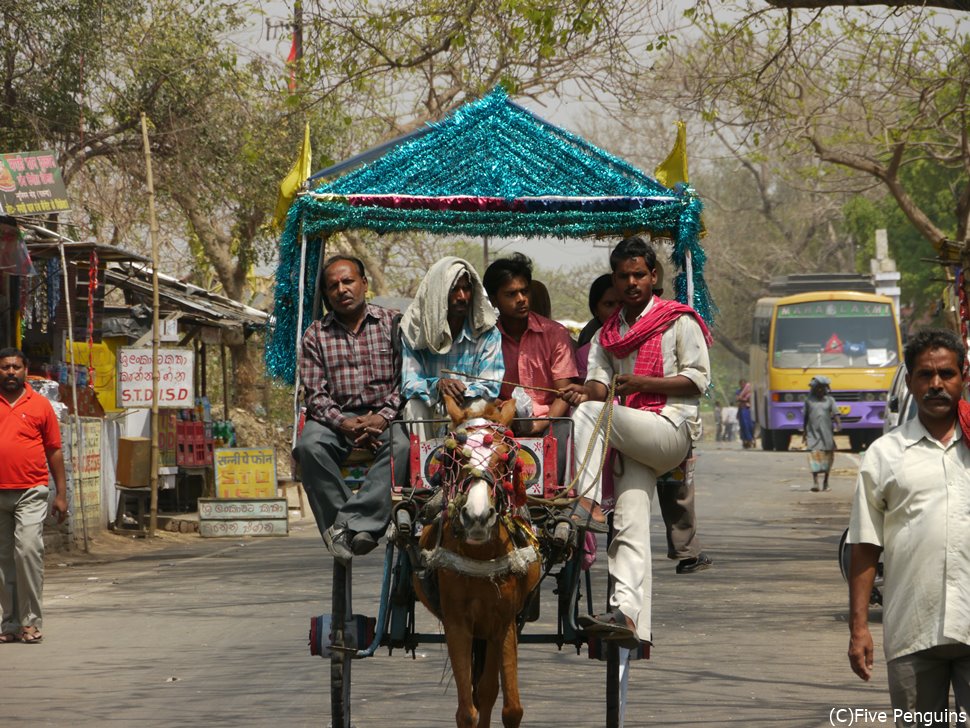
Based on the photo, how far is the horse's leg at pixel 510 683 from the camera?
21.1ft

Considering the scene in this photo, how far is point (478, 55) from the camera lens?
1809 centimetres

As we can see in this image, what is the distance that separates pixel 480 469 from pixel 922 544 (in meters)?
1.82

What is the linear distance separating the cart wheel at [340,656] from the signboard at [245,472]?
534 inches

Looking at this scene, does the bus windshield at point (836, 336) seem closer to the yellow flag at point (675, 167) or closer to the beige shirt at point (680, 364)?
the yellow flag at point (675, 167)

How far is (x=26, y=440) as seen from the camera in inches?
433

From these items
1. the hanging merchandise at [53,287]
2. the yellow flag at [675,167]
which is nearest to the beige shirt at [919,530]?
the yellow flag at [675,167]

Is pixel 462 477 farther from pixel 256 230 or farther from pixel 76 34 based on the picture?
pixel 256 230

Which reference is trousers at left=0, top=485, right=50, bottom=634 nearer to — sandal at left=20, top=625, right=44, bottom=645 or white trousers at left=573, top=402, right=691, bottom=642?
sandal at left=20, top=625, right=44, bottom=645

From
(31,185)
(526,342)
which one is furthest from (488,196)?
(31,185)

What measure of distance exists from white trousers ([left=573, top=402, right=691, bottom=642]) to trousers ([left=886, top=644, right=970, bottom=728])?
6.04 ft

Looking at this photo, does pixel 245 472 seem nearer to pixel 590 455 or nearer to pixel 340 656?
pixel 340 656

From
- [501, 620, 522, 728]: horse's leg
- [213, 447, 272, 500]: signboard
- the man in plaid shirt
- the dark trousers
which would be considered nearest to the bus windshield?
[213, 447, 272, 500]: signboard

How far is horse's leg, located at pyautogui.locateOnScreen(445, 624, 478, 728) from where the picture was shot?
249 inches

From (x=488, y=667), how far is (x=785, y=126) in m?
14.4
